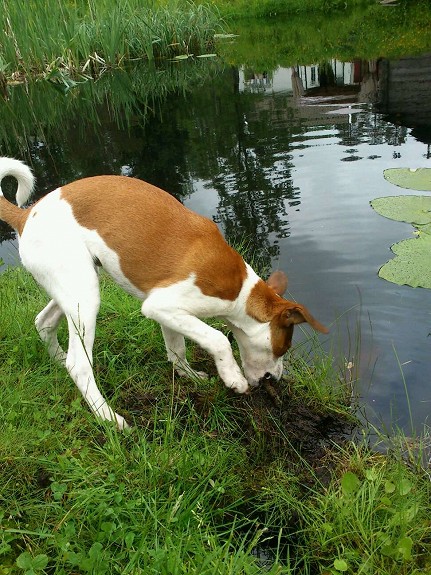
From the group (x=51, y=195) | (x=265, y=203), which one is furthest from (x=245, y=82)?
(x=51, y=195)

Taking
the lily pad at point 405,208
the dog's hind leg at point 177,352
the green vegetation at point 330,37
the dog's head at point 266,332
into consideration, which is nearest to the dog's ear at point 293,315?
the dog's head at point 266,332

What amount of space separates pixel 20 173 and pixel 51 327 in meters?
1.03

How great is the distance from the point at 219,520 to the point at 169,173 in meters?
6.41

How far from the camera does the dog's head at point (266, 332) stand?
11.4ft

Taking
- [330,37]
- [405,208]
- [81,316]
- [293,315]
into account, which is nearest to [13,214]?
[81,316]

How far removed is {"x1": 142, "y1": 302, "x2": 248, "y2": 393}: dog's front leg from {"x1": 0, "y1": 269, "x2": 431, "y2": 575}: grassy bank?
290 millimetres

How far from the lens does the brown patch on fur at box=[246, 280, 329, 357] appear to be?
136 inches

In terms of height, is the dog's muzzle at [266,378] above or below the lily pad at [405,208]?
above

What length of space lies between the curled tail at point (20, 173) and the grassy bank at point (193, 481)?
96 cm

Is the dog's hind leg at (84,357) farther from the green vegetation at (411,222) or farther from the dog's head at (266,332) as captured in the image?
the green vegetation at (411,222)

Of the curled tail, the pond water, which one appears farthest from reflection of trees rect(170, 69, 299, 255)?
the curled tail

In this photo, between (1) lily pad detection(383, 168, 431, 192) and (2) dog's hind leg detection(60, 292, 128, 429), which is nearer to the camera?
(2) dog's hind leg detection(60, 292, 128, 429)

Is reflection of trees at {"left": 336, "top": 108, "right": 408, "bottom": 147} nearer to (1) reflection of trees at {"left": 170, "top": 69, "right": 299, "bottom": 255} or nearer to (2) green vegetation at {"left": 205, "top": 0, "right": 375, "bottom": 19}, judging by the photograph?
(1) reflection of trees at {"left": 170, "top": 69, "right": 299, "bottom": 255}

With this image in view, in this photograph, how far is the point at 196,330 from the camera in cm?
332
